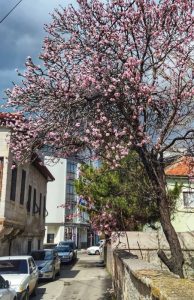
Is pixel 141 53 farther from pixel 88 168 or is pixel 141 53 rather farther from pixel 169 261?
pixel 88 168

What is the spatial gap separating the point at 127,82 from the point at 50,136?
223 cm

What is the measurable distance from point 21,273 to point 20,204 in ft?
35.0

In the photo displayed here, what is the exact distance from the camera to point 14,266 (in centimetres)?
1467

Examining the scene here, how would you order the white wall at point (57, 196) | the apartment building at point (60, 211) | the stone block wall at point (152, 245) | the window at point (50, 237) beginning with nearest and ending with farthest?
1. the stone block wall at point (152, 245)
2. the window at point (50, 237)
3. the apartment building at point (60, 211)
4. the white wall at point (57, 196)

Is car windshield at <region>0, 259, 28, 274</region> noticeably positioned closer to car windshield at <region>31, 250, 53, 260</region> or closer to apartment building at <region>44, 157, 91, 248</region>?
car windshield at <region>31, 250, 53, 260</region>

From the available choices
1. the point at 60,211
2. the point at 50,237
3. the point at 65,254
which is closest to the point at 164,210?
the point at 65,254

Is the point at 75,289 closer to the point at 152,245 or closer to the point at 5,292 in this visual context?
the point at 152,245

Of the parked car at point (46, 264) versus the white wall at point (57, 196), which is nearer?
the parked car at point (46, 264)

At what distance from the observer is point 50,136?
9.62 metres

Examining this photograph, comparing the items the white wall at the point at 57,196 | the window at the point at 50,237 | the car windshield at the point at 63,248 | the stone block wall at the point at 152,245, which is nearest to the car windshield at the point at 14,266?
the stone block wall at the point at 152,245

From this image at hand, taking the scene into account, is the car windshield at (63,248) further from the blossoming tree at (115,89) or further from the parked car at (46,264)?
the blossoming tree at (115,89)

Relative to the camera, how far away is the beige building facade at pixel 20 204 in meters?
20.8

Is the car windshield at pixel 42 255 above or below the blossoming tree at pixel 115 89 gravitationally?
below

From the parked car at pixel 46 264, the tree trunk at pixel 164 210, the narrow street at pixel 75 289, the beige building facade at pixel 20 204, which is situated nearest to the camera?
the tree trunk at pixel 164 210
